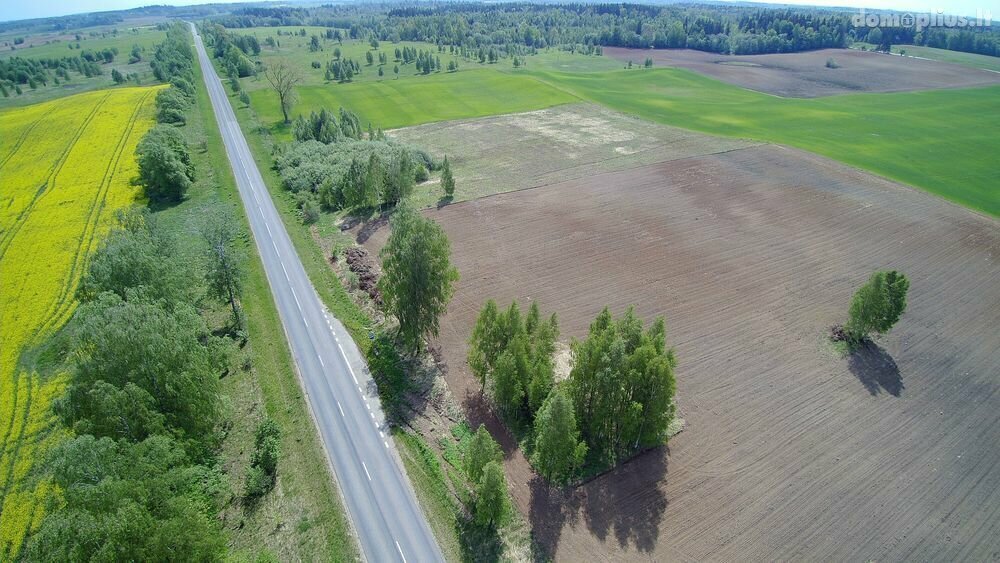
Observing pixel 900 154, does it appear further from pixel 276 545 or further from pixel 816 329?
pixel 276 545

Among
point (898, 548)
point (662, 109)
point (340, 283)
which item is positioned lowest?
point (898, 548)

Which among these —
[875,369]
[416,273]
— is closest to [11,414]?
Result: [416,273]

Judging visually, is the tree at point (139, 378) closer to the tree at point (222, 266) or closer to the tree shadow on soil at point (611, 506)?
the tree at point (222, 266)

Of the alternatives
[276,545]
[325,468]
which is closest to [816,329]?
[325,468]

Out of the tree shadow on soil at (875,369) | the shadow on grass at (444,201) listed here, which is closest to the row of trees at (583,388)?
the tree shadow on soil at (875,369)

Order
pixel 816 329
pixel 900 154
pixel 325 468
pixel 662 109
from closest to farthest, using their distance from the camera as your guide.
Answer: pixel 325 468, pixel 816 329, pixel 900 154, pixel 662 109
